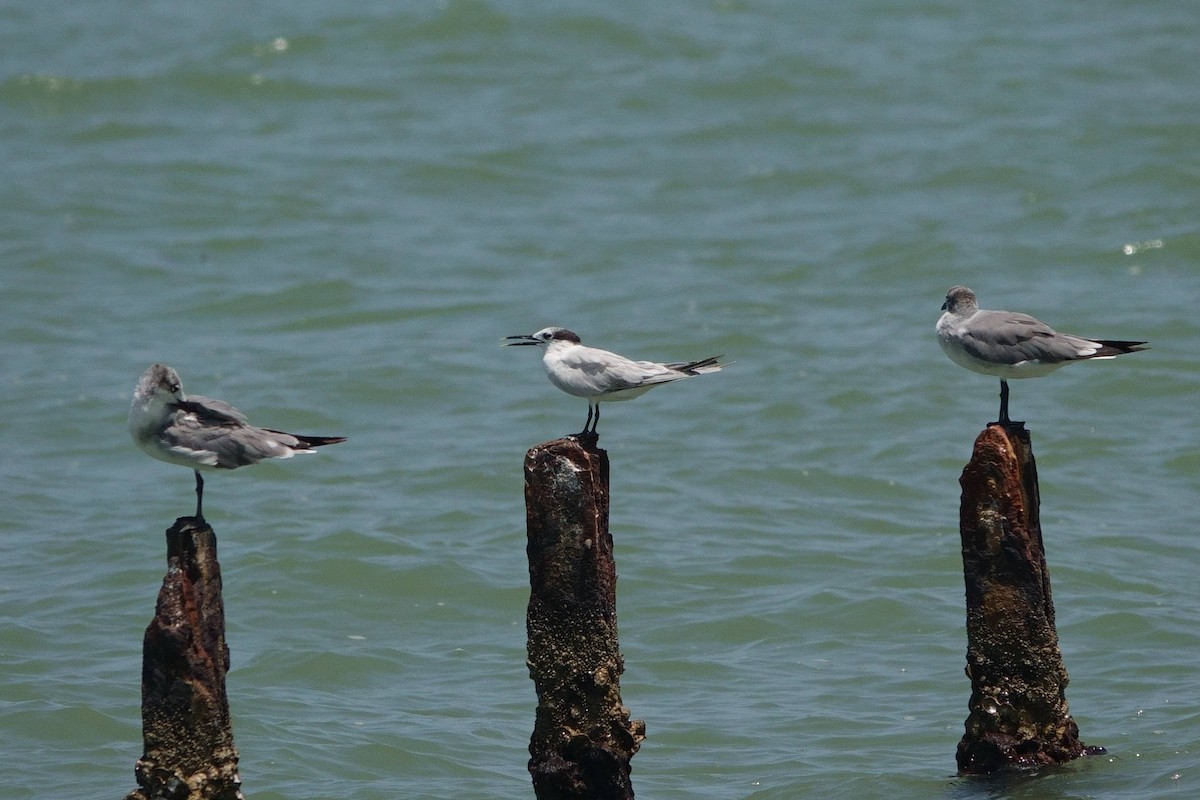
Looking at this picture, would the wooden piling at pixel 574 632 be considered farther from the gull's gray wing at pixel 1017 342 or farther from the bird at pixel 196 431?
the gull's gray wing at pixel 1017 342

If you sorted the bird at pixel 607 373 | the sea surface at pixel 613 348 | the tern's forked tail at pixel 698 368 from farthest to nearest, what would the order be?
the sea surface at pixel 613 348, the bird at pixel 607 373, the tern's forked tail at pixel 698 368

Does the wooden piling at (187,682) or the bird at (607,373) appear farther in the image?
the bird at (607,373)

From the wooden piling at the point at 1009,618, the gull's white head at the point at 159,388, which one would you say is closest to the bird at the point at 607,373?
the wooden piling at the point at 1009,618

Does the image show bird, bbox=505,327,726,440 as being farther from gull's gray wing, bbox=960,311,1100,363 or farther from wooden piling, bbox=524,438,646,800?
gull's gray wing, bbox=960,311,1100,363

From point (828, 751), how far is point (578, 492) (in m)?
3.63

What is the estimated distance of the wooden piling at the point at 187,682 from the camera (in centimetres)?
772

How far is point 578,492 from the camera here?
26.7ft

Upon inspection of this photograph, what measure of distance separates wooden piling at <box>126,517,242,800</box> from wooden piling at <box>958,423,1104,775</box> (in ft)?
12.9

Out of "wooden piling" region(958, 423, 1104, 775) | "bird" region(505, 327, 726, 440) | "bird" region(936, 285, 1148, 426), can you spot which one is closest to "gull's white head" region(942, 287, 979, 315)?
"bird" region(936, 285, 1148, 426)

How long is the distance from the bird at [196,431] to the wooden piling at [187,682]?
0.94m

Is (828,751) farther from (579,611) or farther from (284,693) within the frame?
(284,693)

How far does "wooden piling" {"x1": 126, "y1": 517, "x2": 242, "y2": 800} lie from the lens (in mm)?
7719

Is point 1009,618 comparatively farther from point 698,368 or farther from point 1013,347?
point 698,368

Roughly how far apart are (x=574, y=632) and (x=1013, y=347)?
3.15 meters
